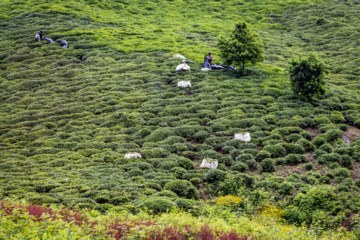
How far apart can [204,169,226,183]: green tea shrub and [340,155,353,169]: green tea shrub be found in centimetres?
838

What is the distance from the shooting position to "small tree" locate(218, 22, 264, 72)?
33.9m

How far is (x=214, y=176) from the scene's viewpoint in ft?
66.7

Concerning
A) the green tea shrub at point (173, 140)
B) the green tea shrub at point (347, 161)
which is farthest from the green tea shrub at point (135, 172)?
the green tea shrub at point (347, 161)

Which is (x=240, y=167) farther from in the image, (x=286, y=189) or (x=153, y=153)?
(x=153, y=153)

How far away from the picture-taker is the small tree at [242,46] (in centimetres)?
3394

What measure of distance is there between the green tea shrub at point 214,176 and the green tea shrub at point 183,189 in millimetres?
1671

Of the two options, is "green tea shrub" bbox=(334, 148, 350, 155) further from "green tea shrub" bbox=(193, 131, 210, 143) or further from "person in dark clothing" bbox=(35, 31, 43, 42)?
"person in dark clothing" bbox=(35, 31, 43, 42)

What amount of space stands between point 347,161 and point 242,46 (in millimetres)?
17427

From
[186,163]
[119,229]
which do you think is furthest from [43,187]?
[186,163]

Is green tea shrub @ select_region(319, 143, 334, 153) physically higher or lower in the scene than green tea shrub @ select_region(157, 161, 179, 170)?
higher

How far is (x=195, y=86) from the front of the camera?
33.5 meters

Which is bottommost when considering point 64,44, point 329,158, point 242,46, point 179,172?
point 179,172

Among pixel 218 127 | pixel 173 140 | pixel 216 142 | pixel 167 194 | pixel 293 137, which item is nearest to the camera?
pixel 167 194

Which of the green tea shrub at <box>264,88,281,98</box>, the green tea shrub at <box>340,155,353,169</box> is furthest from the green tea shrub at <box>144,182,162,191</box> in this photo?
the green tea shrub at <box>264,88,281,98</box>
